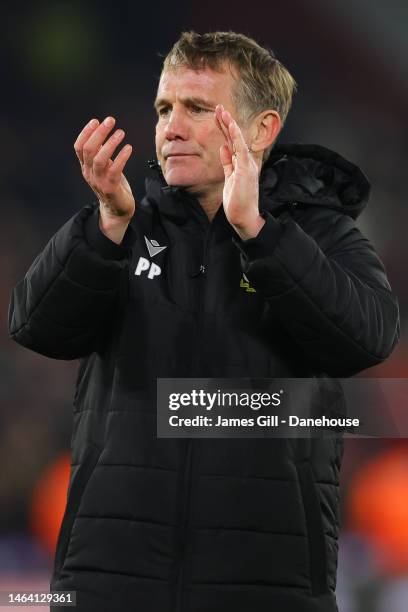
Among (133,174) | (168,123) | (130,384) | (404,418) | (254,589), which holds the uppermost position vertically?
(133,174)

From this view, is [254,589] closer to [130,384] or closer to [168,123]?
[130,384]

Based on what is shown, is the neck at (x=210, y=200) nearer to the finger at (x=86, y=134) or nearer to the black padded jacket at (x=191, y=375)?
the black padded jacket at (x=191, y=375)

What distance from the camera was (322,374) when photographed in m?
1.60

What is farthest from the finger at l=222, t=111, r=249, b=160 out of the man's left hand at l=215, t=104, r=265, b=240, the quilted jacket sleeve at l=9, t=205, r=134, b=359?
the quilted jacket sleeve at l=9, t=205, r=134, b=359

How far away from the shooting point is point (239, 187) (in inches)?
54.4

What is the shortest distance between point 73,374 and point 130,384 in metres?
2.60

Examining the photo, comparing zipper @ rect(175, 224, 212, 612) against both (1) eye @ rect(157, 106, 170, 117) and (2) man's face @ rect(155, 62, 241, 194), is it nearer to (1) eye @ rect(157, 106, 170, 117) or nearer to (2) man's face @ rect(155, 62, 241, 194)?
(2) man's face @ rect(155, 62, 241, 194)

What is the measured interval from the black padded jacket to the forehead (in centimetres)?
27

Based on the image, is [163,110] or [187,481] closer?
[187,481]

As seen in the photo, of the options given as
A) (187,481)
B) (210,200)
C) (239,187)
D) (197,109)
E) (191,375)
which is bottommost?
(187,481)

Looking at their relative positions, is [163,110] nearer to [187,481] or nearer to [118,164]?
[118,164]

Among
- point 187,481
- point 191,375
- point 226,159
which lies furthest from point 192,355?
point 226,159

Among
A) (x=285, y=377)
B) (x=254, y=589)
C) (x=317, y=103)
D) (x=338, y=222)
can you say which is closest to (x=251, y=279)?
(x=285, y=377)

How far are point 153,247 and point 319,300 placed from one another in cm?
34
